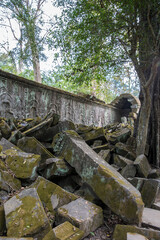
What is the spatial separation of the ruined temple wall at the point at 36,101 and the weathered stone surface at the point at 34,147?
271 cm

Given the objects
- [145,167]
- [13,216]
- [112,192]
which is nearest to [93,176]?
[112,192]

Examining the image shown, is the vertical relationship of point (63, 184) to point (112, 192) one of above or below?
below

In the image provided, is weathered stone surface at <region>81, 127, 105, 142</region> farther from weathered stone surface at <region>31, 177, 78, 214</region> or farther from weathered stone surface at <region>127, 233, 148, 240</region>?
weathered stone surface at <region>127, 233, 148, 240</region>

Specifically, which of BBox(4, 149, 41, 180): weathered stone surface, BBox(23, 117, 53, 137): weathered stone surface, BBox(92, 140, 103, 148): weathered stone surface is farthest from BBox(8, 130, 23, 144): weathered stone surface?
BBox(92, 140, 103, 148): weathered stone surface

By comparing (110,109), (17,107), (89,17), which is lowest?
(110,109)

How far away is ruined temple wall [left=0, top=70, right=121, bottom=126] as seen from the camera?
509cm

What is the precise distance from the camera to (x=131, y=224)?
5.39ft

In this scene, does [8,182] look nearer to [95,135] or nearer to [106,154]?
[106,154]

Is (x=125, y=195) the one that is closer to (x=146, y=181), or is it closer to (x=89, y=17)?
(x=146, y=181)

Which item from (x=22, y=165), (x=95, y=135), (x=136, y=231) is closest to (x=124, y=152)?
(x=95, y=135)

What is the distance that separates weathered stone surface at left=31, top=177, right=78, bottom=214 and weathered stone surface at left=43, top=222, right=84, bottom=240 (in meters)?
0.36

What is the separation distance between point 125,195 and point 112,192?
14 centimetres

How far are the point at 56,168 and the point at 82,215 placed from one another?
821 mm

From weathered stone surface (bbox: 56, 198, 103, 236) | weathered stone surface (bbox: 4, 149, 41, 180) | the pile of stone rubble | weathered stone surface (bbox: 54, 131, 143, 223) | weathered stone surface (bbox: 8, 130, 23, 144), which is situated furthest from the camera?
weathered stone surface (bbox: 8, 130, 23, 144)
